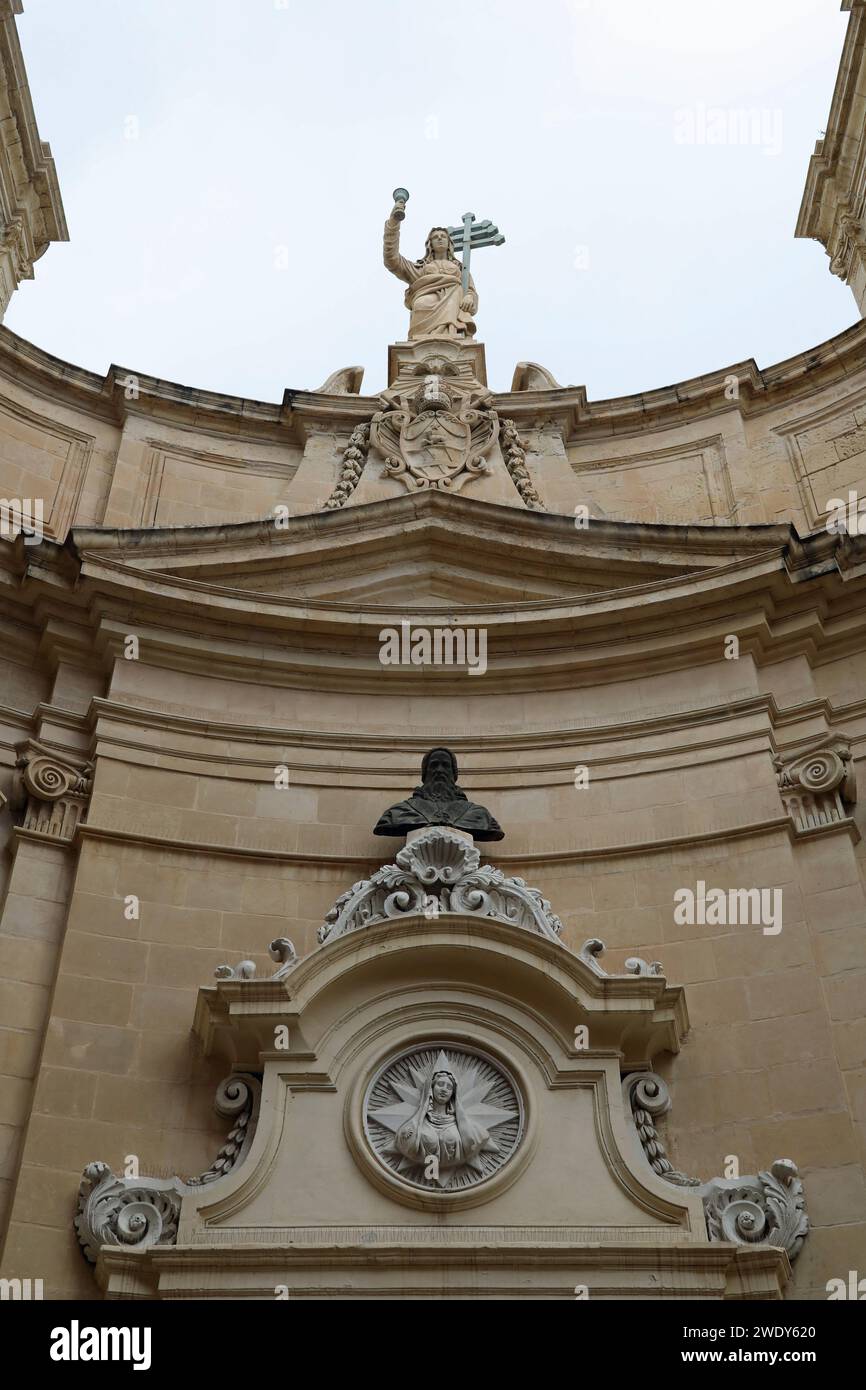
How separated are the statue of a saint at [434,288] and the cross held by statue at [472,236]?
26 centimetres

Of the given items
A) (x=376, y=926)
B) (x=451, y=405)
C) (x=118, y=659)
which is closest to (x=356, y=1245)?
(x=376, y=926)

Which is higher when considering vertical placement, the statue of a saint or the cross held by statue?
the cross held by statue

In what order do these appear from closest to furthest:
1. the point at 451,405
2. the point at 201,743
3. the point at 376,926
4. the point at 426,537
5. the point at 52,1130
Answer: the point at 52,1130 < the point at 376,926 < the point at 201,743 < the point at 426,537 < the point at 451,405

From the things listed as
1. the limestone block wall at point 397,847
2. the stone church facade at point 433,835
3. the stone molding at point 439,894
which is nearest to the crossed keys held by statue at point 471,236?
the stone church facade at point 433,835

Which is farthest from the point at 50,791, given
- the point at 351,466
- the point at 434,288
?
the point at 434,288

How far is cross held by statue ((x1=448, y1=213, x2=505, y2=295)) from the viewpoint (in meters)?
19.4

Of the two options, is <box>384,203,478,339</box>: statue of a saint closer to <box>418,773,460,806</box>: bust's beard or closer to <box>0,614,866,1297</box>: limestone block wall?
<box>0,614,866,1297</box>: limestone block wall

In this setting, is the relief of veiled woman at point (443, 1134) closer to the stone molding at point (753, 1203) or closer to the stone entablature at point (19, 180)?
the stone molding at point (753, 1203)

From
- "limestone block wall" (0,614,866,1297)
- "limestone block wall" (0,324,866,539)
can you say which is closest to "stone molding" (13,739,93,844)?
"limestone block wall" (0,614,866,1297)

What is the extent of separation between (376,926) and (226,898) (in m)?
1.82

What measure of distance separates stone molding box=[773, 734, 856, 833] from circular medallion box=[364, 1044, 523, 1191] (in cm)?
367

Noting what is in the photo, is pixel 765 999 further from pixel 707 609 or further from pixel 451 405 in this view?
pixel 451 405

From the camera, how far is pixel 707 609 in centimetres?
1338
